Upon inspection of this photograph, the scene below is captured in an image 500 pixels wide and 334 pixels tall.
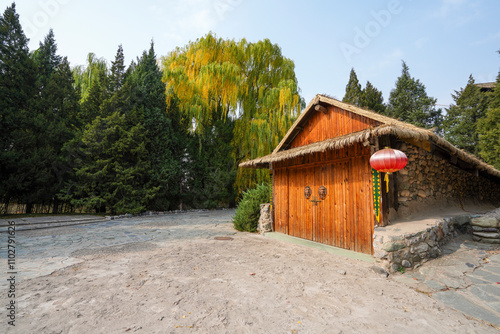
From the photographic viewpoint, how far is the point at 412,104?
26219 millimetres

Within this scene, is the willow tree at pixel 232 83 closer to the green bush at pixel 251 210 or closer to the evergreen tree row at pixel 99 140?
the evergreen tree row at pixel 99 140

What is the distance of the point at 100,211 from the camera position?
43.6 ft

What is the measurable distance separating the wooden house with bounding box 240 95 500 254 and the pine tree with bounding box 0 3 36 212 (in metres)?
11.2

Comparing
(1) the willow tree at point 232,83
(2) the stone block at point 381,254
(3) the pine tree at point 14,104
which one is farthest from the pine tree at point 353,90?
(3) the pine tree at point 14,104

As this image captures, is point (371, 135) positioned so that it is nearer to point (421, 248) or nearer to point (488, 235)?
point (421, 248)

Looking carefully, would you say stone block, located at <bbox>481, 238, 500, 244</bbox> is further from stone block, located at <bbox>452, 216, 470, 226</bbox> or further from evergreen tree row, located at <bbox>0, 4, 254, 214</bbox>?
evergreen tree row, located at <bbox>0, 4, 254, 214</bbox>

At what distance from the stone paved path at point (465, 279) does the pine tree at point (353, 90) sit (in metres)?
23.6

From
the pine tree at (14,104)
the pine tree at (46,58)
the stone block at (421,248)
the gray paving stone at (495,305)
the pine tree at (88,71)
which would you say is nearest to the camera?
the gray paving stone at (495,305)

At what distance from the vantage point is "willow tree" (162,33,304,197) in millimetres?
14359

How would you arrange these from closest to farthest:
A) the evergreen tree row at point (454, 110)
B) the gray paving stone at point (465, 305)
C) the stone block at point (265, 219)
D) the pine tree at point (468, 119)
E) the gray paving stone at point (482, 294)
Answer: the gray paving stone at point (465, 305), the gray paving stone at point (482, 294), the stone block at point (265, 219), the evergreen tree row at point (454, 110), the pine tree at point (468, 119)

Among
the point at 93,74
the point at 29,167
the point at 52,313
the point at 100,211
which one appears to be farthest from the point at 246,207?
the point at 93,74

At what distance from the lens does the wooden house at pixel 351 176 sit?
4.99 metres

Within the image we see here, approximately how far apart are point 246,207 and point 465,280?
6.28 m

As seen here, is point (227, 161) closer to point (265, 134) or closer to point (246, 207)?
point (265, 134)
